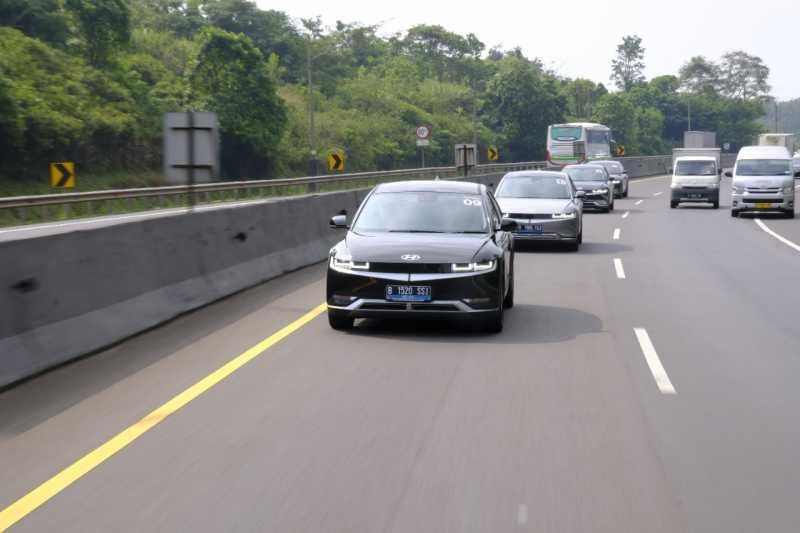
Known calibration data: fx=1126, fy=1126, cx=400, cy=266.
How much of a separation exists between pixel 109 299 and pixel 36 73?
1662 inches

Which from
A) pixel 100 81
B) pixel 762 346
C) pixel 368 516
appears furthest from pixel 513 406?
pixel 100 81

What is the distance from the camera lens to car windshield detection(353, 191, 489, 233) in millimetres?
11766

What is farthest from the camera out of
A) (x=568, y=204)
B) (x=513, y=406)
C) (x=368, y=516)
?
(x=568, y=204)

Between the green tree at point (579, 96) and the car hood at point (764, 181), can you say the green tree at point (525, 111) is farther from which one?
the car hood at point (764, 181)

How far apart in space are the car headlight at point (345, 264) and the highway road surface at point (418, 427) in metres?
0.66

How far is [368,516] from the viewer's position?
526cm

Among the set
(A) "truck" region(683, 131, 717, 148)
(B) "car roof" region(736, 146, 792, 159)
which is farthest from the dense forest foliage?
(B) "car roof" region(736, 146, 792, 159)

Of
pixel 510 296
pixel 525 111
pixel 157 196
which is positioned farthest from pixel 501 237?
pixel 525 111

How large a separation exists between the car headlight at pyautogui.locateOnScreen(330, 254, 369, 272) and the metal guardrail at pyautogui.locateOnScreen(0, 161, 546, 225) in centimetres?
479

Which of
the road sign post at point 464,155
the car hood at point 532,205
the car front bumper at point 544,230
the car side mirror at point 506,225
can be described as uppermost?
the road sign post at point 464,155

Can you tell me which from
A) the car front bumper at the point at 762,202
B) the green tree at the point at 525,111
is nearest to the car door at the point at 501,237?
the car front bumper at the point at 762,202

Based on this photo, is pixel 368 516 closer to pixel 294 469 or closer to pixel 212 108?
pixel 294 469

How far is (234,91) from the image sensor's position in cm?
6084

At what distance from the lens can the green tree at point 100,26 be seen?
186 feet
